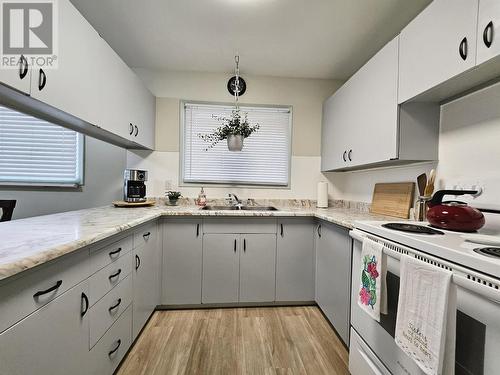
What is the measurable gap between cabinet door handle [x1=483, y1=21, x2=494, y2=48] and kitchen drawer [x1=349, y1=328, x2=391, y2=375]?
143 cm

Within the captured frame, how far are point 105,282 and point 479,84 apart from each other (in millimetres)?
2252

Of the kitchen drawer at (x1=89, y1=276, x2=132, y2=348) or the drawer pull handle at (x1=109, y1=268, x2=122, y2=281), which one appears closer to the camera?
the kitchen drawer at (x1=89, y1=276, x2=132, y2=348)

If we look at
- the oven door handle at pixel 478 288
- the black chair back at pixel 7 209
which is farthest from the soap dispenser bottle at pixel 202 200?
the oven door handle at pixel 478 288

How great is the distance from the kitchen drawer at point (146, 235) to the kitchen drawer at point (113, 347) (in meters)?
0.43

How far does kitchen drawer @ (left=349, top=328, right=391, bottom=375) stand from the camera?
1092 mm

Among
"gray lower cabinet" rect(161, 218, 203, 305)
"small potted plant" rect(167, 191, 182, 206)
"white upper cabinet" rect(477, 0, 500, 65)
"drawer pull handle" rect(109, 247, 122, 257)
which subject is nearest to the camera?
"white upper cabinet" rect(477, 0, 500, 65)

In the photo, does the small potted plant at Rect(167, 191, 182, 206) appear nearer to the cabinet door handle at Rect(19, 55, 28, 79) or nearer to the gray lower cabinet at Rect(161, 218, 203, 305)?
the gray lower cabinet at Rect(161, 218, 203, 305)

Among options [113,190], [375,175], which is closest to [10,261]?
[113,190]

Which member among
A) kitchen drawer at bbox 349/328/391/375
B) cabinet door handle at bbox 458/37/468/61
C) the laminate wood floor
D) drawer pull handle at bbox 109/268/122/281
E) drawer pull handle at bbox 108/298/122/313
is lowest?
the laminate wood floor

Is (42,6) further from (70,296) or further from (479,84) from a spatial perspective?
(479,84)

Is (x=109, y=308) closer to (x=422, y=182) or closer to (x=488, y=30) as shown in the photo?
(x=422, y=182)

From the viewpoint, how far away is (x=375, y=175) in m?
2.27

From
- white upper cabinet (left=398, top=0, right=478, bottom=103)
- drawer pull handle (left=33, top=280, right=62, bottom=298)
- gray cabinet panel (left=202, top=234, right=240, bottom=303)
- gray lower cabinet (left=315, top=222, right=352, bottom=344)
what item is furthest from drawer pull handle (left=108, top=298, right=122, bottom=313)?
white upper cabinet (left=398, top=0, right=478, bottom=103)

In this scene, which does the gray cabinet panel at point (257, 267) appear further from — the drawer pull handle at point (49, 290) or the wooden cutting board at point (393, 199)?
the drawer pull handle at point (49, 290)
